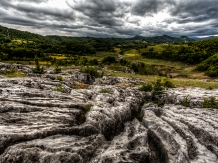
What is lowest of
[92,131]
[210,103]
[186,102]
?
[92,131]

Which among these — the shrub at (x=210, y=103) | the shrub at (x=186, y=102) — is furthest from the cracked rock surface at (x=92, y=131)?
the shrub at (x=186, y=102)

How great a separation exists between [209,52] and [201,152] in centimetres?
17936

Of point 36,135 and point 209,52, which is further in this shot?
point 209,52

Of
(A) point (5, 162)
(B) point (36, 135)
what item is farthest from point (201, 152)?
(A) point (5, 162)

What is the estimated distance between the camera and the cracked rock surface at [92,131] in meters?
19.5

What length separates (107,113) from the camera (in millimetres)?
30094

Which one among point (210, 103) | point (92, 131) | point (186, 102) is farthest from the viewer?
point (186, 102)

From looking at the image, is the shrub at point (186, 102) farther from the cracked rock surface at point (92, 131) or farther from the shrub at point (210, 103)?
the cracked rock surface at point (92, 131)

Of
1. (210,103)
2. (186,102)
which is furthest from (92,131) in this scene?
(210,103)

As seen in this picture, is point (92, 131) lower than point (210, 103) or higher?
lower

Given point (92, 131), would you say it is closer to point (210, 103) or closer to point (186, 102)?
point (186, 102)

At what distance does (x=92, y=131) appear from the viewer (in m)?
25.1

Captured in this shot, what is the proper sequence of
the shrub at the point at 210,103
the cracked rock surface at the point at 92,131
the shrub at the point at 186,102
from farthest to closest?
the shrub at the point at 186,102 < the shrub at the point at 210,103 < the cracked rock surface at the point at 92,131

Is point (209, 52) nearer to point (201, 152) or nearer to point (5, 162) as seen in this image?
point (201, 152)
